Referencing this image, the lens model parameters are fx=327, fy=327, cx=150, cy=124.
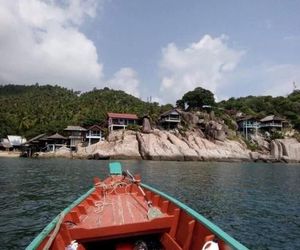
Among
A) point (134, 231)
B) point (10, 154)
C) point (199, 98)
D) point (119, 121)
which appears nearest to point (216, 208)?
point (134, 231)

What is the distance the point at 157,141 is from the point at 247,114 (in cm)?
3865

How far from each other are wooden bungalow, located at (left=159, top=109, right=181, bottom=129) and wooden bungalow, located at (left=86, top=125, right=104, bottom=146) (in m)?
17.6

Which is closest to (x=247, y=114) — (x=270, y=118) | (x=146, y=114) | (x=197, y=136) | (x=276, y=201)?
(x=270, y=118)

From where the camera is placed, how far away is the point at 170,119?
93938mm

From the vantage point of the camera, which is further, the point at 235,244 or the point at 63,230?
the point at 63,230

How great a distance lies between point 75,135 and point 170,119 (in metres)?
27.8

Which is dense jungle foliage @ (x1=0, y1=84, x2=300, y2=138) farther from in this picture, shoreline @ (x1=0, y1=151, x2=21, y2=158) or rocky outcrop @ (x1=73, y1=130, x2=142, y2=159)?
rocky outcrop @ (x1=73, y1=130, x2=142, y2=159)

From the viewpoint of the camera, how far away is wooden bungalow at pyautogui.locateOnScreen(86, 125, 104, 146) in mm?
93500

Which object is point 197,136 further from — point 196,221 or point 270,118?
point 196,221

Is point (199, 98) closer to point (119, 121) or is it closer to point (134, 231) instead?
point (119, 121)

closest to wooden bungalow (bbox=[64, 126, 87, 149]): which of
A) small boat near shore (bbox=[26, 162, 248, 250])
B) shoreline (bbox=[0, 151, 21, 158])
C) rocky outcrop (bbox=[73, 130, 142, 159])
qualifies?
rocky outcrop (bbox=[73, 130, 142, 159])

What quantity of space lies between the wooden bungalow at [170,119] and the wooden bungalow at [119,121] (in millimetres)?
7915

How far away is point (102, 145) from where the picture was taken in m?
86.6

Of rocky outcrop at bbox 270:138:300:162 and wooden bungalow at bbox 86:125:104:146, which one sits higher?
wooden bungalow at bbox 86:125:104:146
